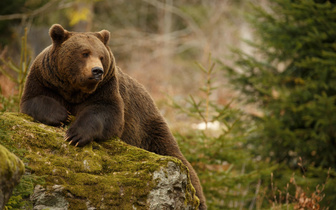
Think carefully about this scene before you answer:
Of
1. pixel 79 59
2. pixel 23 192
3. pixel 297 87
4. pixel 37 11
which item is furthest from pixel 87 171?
pixel 37 11

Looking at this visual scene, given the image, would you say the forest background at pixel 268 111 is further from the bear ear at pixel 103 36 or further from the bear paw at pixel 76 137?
the bear paw at pixel 76 137

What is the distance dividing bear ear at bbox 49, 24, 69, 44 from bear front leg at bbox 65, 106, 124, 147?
0.77m

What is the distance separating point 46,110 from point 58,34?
2.57 ft

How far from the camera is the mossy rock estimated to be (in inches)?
121

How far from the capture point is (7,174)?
2.54m

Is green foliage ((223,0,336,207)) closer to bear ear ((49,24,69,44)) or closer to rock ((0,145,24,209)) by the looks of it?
bear ear ((49,24,69,44))

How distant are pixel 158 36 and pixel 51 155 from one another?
19.9 metres

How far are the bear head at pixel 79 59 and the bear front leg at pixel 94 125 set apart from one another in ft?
0.79

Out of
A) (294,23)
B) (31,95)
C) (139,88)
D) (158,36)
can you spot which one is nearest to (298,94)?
(294,23)

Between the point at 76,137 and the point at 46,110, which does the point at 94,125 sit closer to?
the point at 76,137

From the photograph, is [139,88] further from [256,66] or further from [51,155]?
[256,66]

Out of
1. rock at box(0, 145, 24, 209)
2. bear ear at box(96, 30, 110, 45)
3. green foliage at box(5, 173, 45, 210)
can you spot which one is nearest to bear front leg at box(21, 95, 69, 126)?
bear ear at box(96, 30, 110, 45)

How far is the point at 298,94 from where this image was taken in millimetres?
8680

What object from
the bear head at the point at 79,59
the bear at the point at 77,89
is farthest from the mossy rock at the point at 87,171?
the bear head at the point at 79,59
